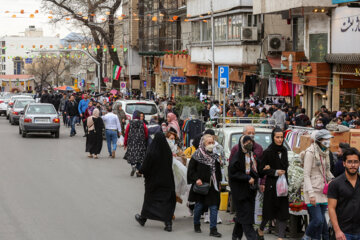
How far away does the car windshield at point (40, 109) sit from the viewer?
97.8 feet

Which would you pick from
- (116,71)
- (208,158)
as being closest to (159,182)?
(208,158)

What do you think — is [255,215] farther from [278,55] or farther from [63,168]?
[278,55]

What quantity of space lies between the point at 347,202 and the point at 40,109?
23956 mm

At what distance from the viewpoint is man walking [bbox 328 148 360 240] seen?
293 inches

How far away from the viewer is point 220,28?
40.4 meters

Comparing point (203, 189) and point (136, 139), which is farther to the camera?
point (136, 139)

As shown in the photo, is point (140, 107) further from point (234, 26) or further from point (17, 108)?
point (17, 108)

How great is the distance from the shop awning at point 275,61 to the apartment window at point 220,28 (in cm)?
515

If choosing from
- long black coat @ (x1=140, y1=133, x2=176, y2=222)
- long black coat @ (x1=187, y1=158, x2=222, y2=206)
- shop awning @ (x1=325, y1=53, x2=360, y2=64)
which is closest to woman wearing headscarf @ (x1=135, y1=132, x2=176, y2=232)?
long black coat @ (x1=140, y1=133, x2=176, y2=222)

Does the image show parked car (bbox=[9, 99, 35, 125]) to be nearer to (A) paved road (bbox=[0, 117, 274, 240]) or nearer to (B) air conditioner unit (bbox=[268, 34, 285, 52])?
(B) air conditioner unit (bbox=[268, 34, 285, 52])

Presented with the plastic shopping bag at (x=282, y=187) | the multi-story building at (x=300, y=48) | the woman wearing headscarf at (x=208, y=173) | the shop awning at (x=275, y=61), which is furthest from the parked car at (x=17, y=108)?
the plastic shopping bag at (x=282, y=187)

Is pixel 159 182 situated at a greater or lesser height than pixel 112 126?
lesser

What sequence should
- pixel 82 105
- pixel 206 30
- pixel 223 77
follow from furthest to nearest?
pixel 206 30
pixel 82 105
pixel 223 77

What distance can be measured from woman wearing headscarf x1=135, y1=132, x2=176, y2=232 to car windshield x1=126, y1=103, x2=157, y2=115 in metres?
16.2
